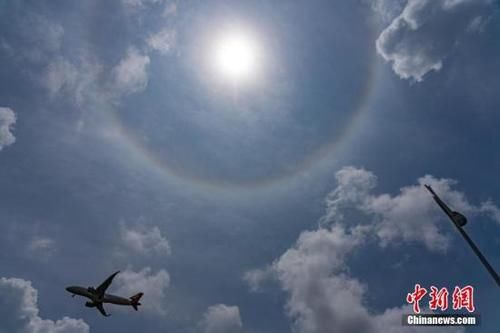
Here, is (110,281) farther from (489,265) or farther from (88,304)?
(489,265)

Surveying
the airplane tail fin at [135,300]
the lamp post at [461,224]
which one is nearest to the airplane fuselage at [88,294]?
the airplane tail fin at [135,300]

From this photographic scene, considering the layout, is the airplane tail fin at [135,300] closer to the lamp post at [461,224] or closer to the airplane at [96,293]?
the airplane at [96,293]

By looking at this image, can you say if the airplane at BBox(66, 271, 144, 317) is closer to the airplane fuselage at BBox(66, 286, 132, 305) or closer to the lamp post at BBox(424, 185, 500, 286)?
the airplane fuselage at BBox(66, 286, 132, 305)

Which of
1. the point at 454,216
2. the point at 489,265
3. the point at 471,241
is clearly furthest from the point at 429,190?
the point at 489,265

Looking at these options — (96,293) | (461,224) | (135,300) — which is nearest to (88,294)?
(96,293)

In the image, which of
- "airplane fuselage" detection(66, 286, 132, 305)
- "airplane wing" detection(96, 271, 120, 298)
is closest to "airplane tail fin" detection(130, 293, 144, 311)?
"airplane fuselage" detection(66, 286, 132, 305)

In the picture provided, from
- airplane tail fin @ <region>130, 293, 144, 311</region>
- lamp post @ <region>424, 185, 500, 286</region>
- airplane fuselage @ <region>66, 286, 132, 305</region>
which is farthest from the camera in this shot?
airplane tail fin @ <region>130, 293, 144, 311</region>

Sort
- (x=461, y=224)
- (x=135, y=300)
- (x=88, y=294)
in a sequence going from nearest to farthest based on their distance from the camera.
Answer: (x=461, y=224), (x=88, y=294), (x=135, y=300)

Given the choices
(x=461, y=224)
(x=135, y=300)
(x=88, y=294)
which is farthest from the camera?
(x=135, y=300)

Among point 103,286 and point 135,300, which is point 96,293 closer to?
point 103,286

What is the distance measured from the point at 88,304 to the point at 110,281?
28.9 feet

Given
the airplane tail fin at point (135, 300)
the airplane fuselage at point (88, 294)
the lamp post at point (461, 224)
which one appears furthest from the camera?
the airplane tail fin at point (135, 300)

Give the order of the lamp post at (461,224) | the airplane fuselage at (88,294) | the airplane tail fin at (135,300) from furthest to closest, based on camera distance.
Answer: the airplane tail fin at (135,300) → the airplane fuselage at (88,294) → the lamp post at (461,224)

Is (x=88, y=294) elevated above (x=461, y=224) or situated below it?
below
